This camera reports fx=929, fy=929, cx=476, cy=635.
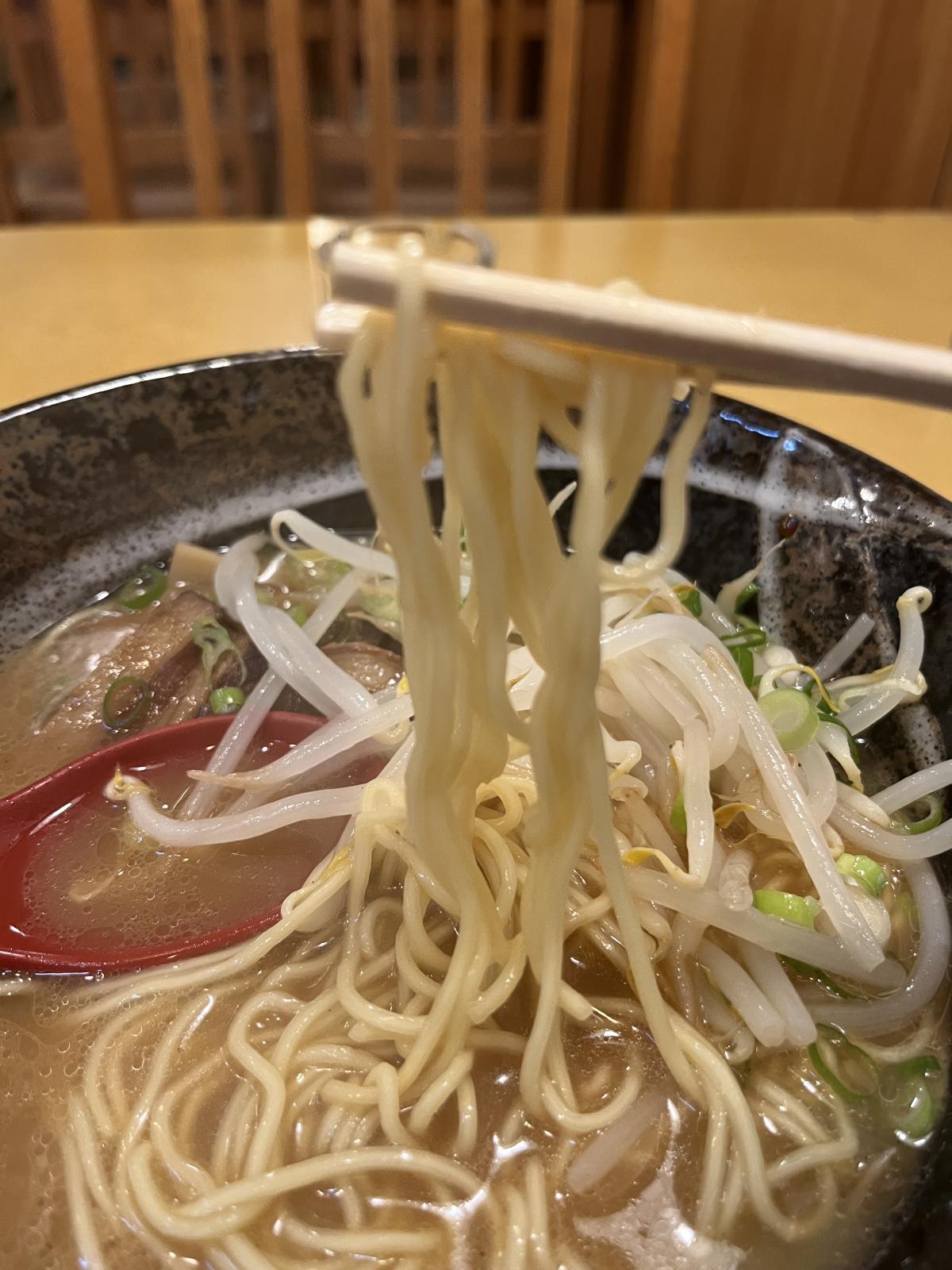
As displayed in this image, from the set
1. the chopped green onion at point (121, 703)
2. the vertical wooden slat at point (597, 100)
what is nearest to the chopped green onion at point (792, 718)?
the chopped green onion at point (121, 703)

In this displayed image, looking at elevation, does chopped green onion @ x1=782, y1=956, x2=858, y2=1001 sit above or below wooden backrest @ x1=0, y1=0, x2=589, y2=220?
below

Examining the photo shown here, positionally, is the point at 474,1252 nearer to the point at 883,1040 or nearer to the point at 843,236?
the point at 883,1040

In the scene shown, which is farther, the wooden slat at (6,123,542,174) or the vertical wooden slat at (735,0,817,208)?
the wooden slat at (6,123,542,174)

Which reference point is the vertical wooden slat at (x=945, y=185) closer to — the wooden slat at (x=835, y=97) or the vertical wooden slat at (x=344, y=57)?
the wooden slat at (x=835, y=97)

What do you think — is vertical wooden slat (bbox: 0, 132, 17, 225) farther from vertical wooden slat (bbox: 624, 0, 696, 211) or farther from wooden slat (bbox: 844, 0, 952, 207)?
wooden slat (bbox: 844, 0, 952, 207)

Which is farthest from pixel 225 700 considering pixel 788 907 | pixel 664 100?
pixel 664 100

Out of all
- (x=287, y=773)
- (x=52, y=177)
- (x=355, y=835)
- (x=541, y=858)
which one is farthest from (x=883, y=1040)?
(x=52, y=177)

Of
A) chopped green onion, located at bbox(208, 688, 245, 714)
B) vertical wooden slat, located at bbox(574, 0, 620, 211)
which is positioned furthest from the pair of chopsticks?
vertical wooden slat, located at bbox(574, 0, 620, 211)
